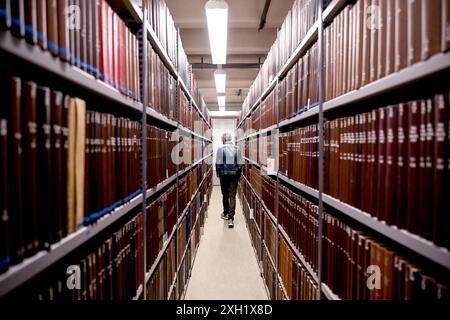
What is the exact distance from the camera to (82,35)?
84 cm

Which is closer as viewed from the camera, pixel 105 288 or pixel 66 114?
pixel 66 114

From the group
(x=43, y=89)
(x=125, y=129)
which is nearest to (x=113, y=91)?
(x=125, y=129)

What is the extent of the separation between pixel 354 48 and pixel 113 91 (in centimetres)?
86

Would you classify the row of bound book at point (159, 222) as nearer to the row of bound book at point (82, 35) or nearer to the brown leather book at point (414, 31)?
the row of bound book at point (82, 35)

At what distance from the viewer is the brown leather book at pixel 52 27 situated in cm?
67

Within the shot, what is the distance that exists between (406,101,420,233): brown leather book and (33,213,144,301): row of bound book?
35.3 inches

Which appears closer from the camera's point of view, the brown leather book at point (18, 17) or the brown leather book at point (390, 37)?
the brown leather book at point (18, 17)

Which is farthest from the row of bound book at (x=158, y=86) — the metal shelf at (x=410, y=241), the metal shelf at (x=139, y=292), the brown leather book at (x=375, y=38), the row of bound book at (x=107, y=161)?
the metal shelf at (x=410, y=241)

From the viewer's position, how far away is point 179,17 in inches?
149

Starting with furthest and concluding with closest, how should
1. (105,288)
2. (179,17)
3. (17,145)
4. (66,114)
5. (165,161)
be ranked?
1. (179,17)
2. (165,161)
3. (105,288)
4. (66,114)
5. (17,145)

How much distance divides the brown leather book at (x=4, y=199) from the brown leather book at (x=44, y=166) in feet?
0.29

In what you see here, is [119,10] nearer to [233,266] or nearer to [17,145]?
[17,145]

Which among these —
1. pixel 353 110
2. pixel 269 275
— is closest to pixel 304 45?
pixel 353 110

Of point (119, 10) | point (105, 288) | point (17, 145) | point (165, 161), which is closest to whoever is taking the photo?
point (17, 145)
